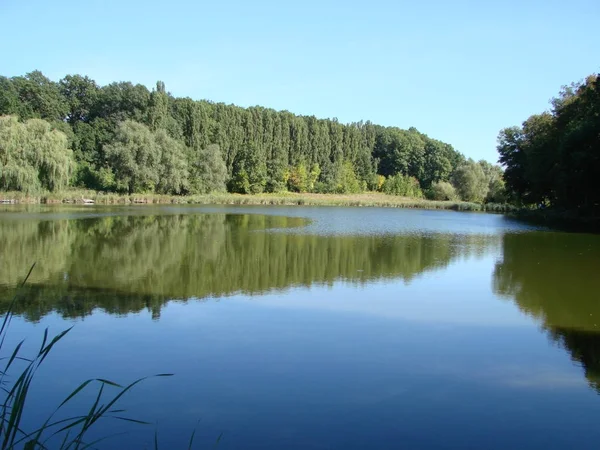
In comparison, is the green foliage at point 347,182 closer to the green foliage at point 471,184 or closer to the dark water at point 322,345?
the green foliage at point 471,184

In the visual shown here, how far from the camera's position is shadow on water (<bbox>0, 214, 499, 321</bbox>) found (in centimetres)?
904

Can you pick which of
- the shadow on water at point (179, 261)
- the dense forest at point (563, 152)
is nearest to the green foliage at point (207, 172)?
the dense forest at point (563, 152)

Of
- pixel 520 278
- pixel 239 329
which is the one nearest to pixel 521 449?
pixel 239 329

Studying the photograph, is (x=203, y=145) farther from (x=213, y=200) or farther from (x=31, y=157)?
(x=31, y=157)

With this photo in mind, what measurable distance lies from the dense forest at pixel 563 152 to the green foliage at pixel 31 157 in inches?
1269

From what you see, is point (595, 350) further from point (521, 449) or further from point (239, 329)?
point (239, 329)

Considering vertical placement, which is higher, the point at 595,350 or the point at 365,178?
the point at 365,178

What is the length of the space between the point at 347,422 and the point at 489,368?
89.0 inches

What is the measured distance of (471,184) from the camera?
2689 inches

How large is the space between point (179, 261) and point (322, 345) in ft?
24.0

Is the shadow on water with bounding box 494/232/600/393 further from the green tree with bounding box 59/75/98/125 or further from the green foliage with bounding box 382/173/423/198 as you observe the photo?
the green foliage with bounding box 382/173/423/198

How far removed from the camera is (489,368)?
5.82 meters

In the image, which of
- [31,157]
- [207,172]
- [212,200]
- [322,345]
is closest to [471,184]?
[207,172]

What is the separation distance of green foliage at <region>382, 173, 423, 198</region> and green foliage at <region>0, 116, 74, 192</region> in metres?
50.0
